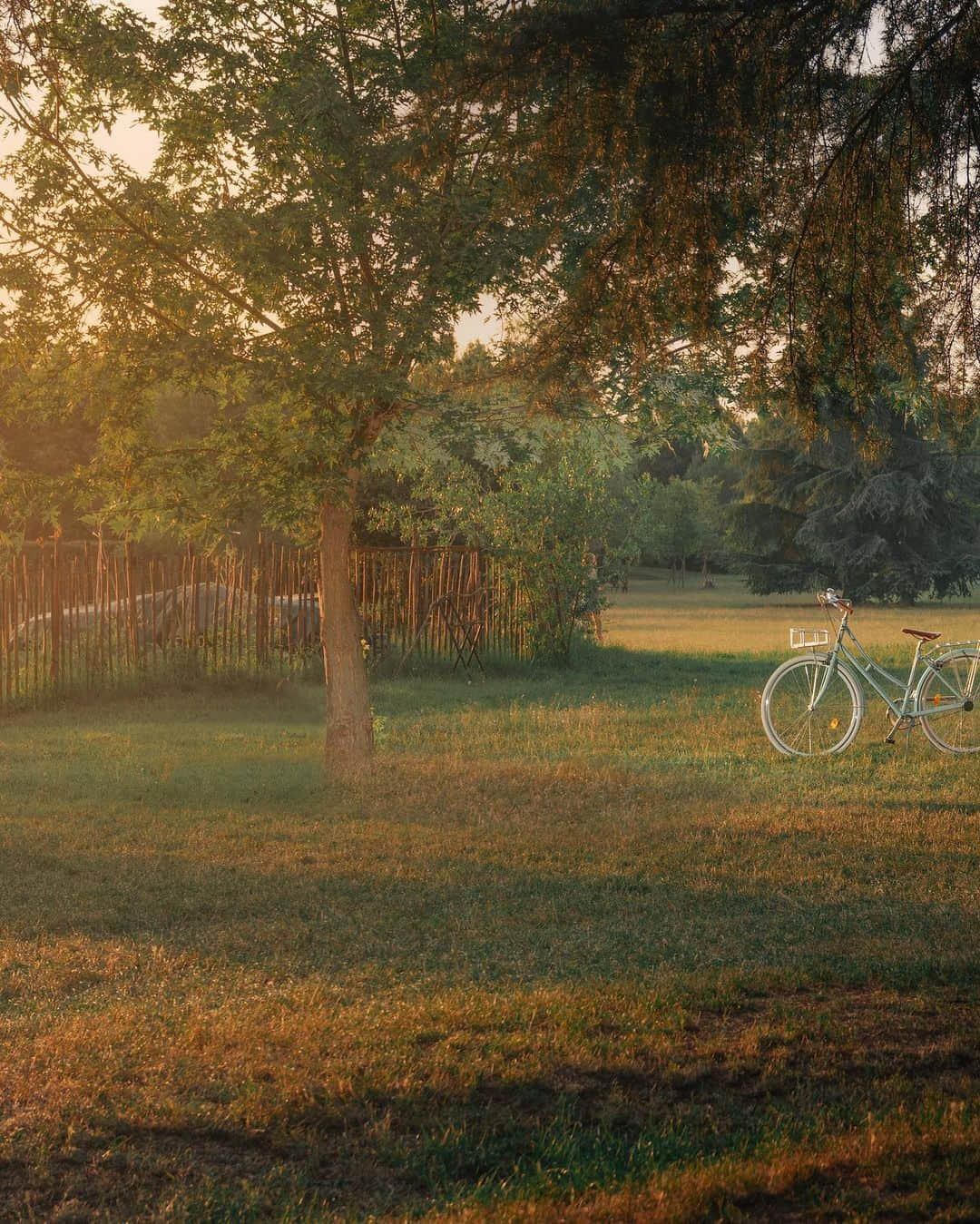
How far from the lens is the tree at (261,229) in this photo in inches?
387

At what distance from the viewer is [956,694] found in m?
12.8

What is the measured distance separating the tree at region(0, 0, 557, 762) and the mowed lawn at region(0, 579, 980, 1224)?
119 inches

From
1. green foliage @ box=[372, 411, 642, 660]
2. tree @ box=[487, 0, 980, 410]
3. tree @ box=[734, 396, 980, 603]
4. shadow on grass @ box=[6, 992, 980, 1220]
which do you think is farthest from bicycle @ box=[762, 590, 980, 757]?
tree @ box=[734, 396, 980, 603]

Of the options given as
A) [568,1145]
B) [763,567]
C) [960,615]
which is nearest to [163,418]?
[763,567]

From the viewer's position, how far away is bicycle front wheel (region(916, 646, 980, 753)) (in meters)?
12.7

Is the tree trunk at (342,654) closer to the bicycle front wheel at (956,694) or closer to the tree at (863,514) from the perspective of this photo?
the bicycle front wheel at (956,694)

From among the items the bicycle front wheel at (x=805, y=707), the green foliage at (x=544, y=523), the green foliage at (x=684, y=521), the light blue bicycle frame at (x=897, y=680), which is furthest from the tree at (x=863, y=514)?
the light blue bicycle frame at (x=897, y=680)

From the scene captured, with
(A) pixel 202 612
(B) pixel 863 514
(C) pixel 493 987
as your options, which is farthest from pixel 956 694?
(B) pixel 863 514

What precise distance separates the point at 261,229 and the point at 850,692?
274 inches

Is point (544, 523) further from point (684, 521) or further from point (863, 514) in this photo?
point (684, 521)

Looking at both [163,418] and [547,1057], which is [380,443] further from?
[163,418]

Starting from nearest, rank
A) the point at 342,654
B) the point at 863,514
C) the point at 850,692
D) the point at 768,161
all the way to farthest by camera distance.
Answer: the point at 768,161
the point at 342,654
the point at 850,692
the point at 863,514

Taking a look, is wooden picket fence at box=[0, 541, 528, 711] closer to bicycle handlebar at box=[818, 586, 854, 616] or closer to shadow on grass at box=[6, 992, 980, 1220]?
bicycle handlebar at box=[818, 586, 854, 616]

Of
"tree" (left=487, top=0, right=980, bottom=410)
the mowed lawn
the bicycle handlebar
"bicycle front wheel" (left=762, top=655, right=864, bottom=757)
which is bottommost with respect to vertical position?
the mowed lawn
